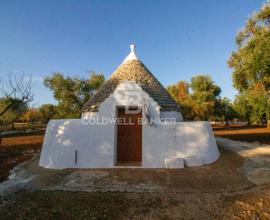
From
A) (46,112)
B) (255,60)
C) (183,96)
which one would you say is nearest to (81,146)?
(255,60)

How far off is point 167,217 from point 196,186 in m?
2.17

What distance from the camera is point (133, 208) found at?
19.0ft

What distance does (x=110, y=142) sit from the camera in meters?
9.41

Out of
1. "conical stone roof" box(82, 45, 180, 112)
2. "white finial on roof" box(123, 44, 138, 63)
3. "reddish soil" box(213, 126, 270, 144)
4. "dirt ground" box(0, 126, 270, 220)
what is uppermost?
"white finial on roof" box(123, 44, 138, 63)

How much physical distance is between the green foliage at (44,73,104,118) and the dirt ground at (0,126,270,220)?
20559mm

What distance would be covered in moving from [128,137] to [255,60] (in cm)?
816

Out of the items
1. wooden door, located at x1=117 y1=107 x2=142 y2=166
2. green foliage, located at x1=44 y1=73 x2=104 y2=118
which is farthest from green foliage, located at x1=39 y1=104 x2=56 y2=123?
wooden door, located at x1=117 y1=107 x2=142 y2=166

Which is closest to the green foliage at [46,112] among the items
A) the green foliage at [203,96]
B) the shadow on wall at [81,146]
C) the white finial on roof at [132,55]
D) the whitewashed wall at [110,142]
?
the green foliage at [203,96]

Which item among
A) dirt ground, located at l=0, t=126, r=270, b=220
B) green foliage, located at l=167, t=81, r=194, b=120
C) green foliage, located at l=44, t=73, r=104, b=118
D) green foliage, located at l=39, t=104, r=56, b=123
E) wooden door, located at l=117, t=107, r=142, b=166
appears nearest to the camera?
dirt ground, located at l=0, t=126, r=270, b=220

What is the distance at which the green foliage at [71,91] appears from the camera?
2839 cm

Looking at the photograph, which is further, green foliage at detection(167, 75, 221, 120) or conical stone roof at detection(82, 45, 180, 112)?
green foliage at detection(167, 75, 221, 120)

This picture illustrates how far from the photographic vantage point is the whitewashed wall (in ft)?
30.6

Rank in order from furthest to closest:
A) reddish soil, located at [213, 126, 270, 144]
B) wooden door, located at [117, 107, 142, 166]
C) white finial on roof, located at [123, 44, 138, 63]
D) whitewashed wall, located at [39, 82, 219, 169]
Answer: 1. reddish soil, located at [213, 126, 270, 144]
2. white finial on roof, located at [123, 44, 138, 63]
3. wooden door, located at [117, 107, 142, 166]
4. whitewashed wall, located at [39, 82, 219, 169]

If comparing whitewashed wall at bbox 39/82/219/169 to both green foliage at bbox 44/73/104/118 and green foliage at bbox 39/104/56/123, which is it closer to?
green foliage at bbox 44/73/104/118
